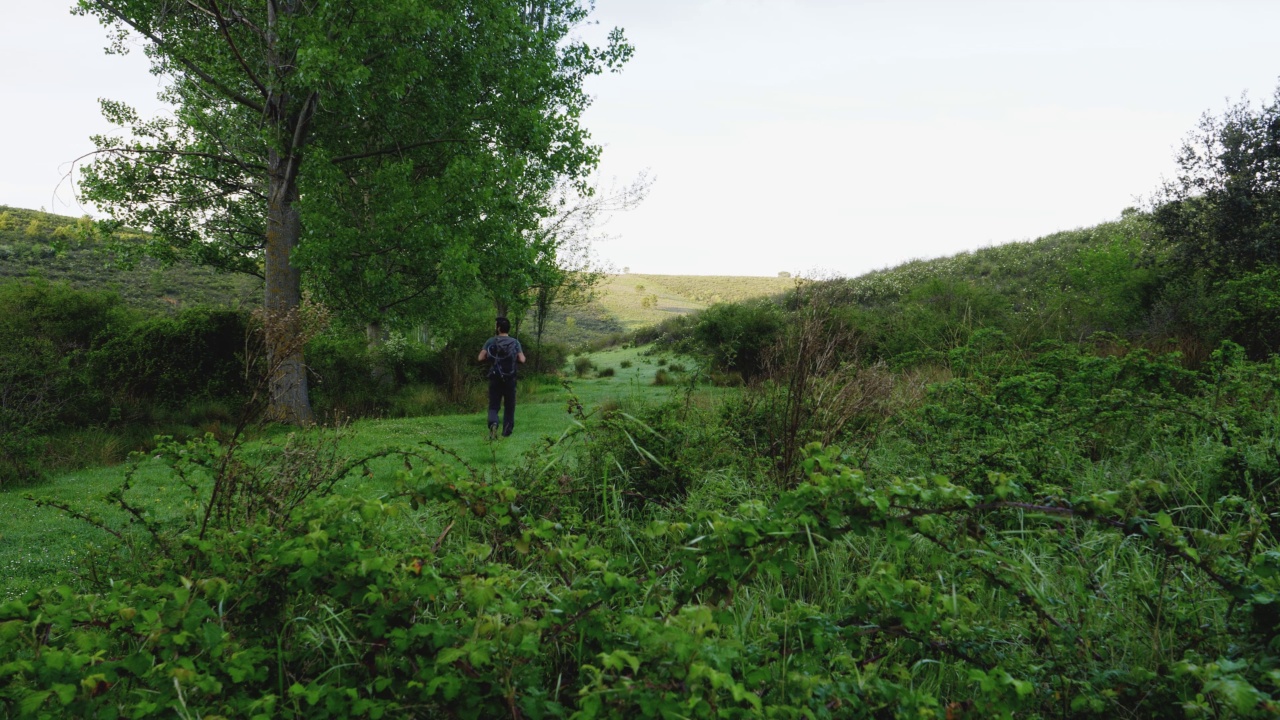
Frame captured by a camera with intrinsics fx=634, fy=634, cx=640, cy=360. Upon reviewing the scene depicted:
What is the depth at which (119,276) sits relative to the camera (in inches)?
1192

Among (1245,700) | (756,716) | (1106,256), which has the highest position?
(1106,256)

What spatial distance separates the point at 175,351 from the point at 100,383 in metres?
1.19

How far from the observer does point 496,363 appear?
950cm

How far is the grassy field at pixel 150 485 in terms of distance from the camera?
4300 mm

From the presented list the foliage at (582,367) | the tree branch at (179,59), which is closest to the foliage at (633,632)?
the tree branch at (179,59)

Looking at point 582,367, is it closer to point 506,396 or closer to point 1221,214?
point 506,396

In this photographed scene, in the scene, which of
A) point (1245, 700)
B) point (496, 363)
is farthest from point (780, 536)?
point (496, 363)

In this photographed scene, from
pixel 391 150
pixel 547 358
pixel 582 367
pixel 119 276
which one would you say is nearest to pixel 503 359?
pixel 391 150

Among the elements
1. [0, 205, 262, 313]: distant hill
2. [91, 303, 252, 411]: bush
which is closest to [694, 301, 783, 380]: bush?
[91, 303, 252, 411]: bush

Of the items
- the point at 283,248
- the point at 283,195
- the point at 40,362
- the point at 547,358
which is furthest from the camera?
the point at 547,358

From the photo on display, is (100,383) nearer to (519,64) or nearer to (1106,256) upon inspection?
(519,64)

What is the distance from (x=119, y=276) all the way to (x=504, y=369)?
31.1 meters

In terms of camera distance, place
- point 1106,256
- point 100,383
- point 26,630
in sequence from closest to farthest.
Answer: point 26,630, point 100,383, point 1106,256

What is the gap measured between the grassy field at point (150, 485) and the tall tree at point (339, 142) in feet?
9.60
